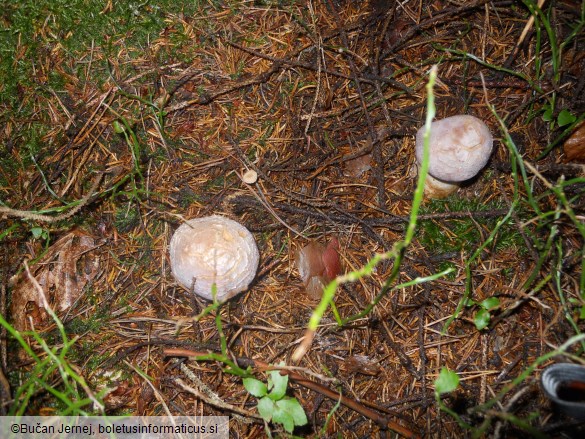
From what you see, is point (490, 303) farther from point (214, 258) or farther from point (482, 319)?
point (214, 258)

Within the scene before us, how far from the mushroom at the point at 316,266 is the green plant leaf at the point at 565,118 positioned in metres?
1.77

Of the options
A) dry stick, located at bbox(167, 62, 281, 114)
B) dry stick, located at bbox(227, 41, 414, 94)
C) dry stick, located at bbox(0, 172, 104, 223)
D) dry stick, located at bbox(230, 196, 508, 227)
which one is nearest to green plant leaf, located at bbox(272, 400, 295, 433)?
dry stick, located at bbox(230, 196, 508, 227)

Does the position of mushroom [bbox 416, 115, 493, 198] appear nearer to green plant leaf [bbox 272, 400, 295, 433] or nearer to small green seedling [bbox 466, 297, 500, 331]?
small green seedling [bbox 466, 297, 500, 331]

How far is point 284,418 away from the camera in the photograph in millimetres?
2199

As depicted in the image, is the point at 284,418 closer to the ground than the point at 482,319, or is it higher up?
closer to the ground

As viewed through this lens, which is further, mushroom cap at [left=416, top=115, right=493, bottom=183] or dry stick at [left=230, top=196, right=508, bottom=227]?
dry stick at [left=230, top=196, right=508, bottom=227]

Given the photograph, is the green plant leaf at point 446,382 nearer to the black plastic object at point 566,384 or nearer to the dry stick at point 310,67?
the black plastic object at point 566,384

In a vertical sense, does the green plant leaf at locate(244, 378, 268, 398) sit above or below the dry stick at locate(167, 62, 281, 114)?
below

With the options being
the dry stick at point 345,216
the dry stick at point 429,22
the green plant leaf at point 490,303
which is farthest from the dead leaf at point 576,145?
the green plant leaf at point 490,303

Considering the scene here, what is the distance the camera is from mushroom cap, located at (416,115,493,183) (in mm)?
2447

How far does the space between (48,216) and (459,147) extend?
7.88ft

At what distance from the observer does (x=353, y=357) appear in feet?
8.74

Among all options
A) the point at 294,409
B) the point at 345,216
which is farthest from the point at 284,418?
the point at 345,216

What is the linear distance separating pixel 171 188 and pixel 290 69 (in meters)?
1.19
